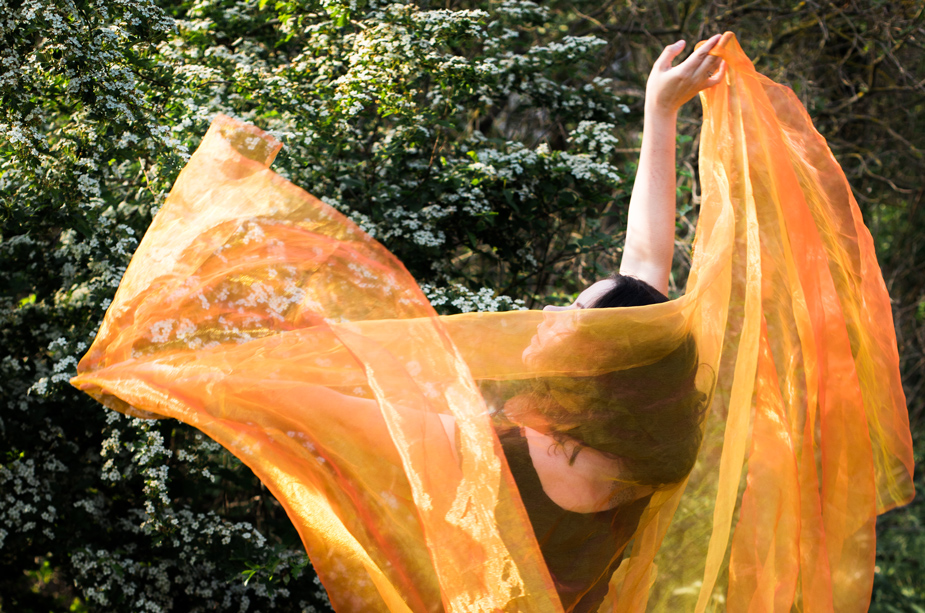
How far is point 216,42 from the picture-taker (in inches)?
117

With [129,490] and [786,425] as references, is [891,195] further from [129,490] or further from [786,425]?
[129,490]

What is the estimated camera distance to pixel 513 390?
1.21 meters

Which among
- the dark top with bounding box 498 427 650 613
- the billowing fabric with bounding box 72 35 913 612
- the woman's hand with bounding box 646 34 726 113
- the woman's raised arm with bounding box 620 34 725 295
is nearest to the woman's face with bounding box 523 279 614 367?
the billowing fabric with bounding box 72 35 913 612

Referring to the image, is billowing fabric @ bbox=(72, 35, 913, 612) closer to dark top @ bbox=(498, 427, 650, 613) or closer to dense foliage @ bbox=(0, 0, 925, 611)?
dark top @ bbox=(498, 427, 650, 613)

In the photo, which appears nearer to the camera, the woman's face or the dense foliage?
the woman's face

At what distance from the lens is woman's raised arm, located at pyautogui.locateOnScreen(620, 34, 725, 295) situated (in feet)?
5.44

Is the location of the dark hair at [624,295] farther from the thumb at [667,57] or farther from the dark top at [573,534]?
the thumb at [667,57]

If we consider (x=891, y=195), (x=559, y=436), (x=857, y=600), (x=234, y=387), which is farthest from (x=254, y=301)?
(x=891, y=195)

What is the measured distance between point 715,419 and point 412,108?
155 cm

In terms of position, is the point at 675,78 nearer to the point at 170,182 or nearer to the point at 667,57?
the point at 667,57

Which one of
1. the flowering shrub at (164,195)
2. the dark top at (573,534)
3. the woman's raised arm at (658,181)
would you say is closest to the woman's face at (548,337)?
the dark top at (573,534)

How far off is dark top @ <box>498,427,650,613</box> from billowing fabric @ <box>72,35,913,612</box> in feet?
0.06

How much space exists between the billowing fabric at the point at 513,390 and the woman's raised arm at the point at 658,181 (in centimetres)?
11

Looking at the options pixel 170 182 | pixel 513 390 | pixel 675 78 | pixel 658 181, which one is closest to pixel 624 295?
pixel 513 390
